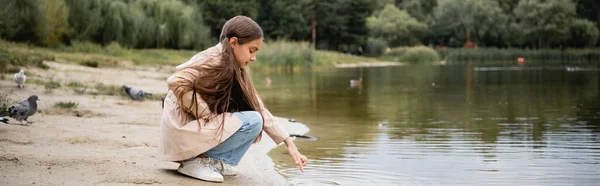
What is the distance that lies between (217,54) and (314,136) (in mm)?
3965

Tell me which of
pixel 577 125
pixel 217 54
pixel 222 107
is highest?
pixel 217 54

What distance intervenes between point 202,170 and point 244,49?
2.46 ft

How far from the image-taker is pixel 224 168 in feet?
16.1

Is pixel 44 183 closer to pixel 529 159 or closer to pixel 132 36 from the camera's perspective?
pixel 529 159

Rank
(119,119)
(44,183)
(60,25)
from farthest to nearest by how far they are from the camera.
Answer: (60,25), (119,119), (44,183)

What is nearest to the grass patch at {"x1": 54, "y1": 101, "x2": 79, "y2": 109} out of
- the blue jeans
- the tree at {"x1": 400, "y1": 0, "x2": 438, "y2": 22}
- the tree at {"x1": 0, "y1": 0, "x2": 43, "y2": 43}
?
the blue jeans

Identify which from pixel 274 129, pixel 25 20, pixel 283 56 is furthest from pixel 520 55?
pixel 274 129

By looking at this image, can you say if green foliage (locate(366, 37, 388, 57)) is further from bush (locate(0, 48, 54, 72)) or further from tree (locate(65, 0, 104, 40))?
bush (locate(0, 48, 54, 72))

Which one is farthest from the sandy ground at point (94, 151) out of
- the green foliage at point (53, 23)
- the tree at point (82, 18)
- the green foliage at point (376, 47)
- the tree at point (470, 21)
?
the tree at point (470, 21)

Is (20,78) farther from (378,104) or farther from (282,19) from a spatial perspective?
(282,19)

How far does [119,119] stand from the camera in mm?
8281

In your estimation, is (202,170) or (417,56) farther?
(417,56)

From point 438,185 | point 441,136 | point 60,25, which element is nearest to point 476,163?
point 438,185

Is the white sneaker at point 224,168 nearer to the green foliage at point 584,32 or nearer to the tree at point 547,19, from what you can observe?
the tree at point 547,19
